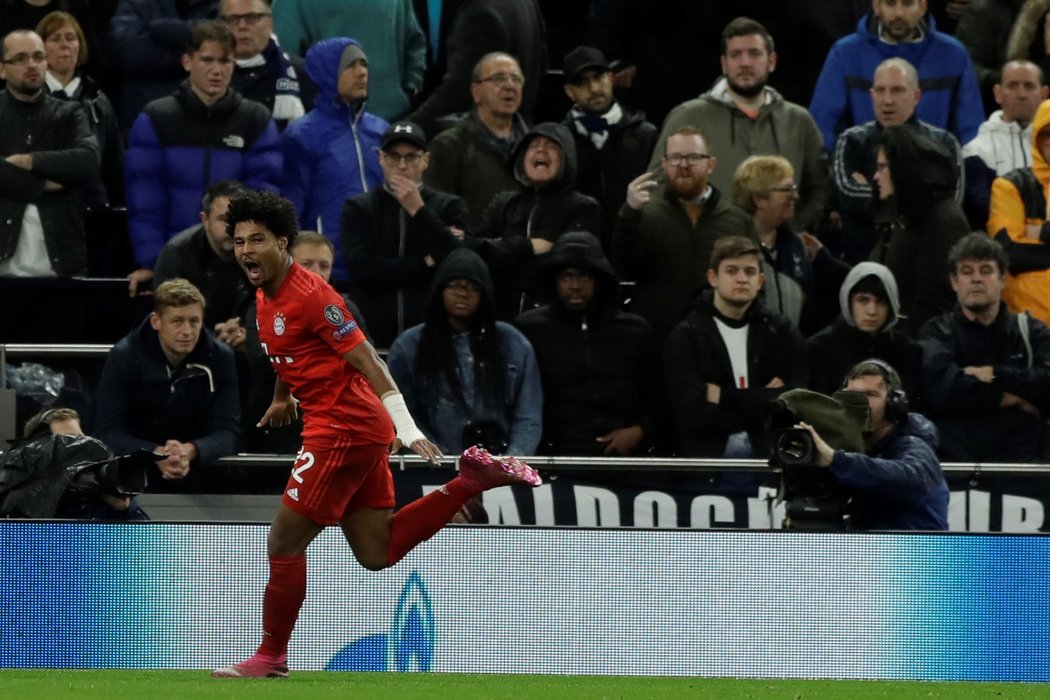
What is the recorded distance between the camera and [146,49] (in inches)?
486

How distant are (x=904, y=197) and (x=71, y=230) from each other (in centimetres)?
491

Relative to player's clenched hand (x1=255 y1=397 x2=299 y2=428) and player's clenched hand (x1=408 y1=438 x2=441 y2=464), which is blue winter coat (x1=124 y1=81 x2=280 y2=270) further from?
player's clenched hand (x1=408 y1=438 x2=441 y2=464)

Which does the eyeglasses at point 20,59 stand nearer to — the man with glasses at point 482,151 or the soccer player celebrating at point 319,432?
the man with glasses at point 482,151

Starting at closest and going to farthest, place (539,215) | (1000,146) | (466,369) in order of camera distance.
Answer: (466,369), (539,215), (1000,146)

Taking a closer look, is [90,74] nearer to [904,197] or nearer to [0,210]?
[0,210]

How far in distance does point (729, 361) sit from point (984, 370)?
1.39m

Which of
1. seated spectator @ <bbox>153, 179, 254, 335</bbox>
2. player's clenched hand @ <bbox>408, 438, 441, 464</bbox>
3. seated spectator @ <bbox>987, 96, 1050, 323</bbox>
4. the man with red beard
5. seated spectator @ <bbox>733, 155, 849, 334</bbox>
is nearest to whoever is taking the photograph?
player's clenched hand @ <bbox>408, 438, 441, 464</bbox>

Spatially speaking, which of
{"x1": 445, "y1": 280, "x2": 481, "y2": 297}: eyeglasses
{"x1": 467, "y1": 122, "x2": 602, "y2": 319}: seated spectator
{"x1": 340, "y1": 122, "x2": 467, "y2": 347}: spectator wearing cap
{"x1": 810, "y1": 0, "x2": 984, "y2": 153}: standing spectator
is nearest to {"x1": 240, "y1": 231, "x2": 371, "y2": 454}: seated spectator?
{"x1": 340, "y1": 122, "x2": 467, "y2": 347}: spectator wearing cap

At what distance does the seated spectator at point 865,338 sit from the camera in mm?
10500

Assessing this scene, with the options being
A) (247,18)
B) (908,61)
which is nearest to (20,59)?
(247,18)

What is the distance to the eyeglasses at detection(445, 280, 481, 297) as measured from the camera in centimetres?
1040

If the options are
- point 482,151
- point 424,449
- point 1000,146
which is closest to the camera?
point 424,449

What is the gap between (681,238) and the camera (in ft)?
36.1

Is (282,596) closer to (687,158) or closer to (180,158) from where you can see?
(687,158)
